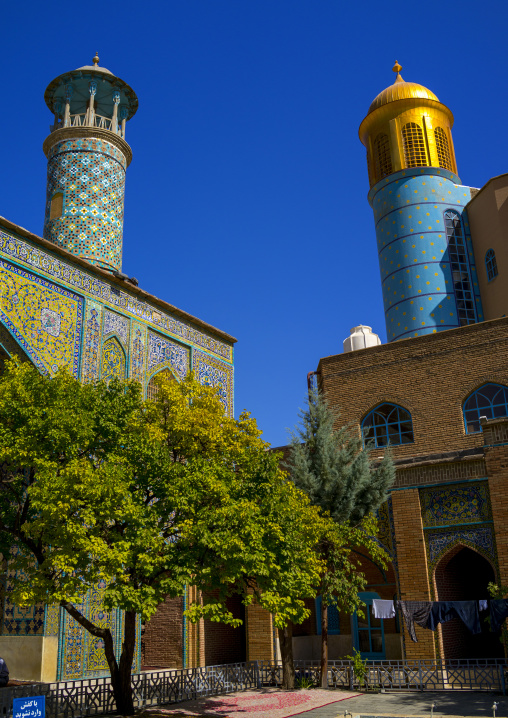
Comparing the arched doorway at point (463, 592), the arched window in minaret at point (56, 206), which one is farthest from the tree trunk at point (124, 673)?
the arched window in minaret at point (56, 206)

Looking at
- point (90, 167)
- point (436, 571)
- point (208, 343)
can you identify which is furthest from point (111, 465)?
point (90, 167)

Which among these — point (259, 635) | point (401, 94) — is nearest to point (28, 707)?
point (259, 635)

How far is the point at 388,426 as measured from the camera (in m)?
19.2

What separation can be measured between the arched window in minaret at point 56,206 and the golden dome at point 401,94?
49.1 ft

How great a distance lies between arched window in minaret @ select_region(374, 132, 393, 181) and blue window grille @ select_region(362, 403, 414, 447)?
1192cm

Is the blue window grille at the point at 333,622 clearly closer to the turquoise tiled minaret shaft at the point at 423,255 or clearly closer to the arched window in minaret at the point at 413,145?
the turquoise tiled minaret shaft at the point at 423,255

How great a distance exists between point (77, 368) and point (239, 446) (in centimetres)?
513

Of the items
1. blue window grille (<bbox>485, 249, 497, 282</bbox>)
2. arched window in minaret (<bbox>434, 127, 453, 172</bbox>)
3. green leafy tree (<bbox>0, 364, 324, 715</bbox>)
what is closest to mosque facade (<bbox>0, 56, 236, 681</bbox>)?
green leafy tree (<bbox>0, 364, 324, 715</bbox>)

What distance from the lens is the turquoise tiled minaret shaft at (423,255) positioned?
24859 mm

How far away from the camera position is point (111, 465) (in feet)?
34.8

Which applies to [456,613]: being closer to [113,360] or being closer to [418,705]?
[418,705]

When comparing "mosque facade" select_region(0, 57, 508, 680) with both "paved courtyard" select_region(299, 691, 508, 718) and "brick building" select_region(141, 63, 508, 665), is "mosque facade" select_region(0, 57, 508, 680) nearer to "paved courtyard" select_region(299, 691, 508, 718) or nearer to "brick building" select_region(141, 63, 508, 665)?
"brick building" select_region(141, 63, 508, 665)

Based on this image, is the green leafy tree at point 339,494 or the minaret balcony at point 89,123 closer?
the green leafy tree at point 339,494

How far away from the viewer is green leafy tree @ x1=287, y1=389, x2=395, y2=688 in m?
15.2
